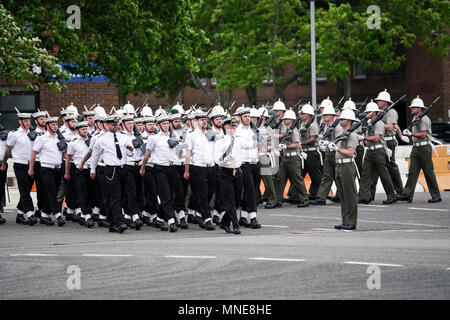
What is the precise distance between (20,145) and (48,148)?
→ 0.67 m

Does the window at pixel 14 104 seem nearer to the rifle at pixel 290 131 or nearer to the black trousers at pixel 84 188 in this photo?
the rifle at pixel 290 131

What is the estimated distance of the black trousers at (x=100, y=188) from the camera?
1658 centimetres

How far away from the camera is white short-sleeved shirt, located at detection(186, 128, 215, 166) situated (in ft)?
53.9

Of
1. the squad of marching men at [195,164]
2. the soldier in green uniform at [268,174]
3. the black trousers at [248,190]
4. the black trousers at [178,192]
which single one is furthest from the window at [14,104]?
the black trousers at [248,190]

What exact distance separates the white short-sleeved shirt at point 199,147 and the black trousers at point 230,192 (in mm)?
537

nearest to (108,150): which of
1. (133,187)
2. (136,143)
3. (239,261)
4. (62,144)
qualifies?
(136,143)

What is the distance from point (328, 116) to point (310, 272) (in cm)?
866

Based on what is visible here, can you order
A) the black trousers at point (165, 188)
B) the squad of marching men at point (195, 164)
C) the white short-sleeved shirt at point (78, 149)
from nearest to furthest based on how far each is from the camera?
the squad of marching men at point (195, 164), the black trousers at point (165, 188), the white short-sleeved shirt at point (78, 149)

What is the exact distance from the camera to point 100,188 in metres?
17.2

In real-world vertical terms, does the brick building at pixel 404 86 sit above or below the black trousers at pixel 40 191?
above

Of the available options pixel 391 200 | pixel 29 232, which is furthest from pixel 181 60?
pixel 29 232

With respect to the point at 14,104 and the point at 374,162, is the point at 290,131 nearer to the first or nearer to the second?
the point at 374,162
